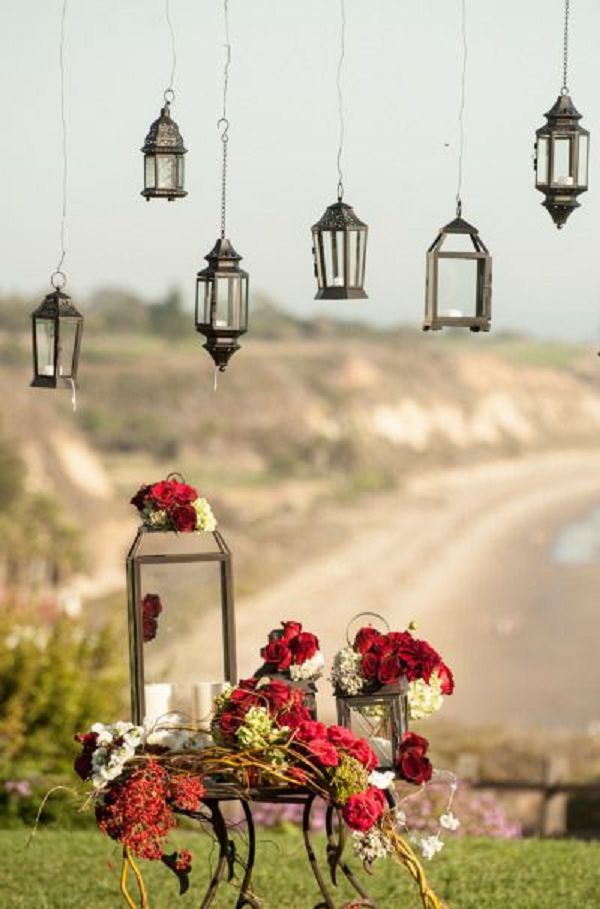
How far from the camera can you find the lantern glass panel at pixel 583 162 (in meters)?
6.80

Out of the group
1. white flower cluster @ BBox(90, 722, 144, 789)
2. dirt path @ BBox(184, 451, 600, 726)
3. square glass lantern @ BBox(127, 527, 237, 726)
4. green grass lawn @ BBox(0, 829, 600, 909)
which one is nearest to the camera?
white flower cluster @ BBox(90, 722, 144, 789)

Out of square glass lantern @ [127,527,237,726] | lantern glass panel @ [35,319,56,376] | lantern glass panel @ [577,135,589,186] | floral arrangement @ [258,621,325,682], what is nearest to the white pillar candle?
square glass lantern @ [127,527,237,726]

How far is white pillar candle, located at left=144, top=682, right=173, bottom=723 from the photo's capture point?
6535 mm

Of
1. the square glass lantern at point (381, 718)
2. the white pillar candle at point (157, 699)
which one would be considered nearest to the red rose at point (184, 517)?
the white pillar candle at point (157, 699)

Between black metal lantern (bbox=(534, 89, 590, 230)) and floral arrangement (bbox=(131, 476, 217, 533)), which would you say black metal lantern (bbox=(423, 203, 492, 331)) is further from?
floral arrangement (bbox=(131, 476, 217, 533))

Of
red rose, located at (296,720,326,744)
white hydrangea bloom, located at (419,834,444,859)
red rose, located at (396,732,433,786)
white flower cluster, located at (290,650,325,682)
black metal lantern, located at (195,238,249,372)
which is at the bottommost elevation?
white hydrangea bloom, located at (419,834,444,859)

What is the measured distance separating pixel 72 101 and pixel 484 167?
1090 centimetres

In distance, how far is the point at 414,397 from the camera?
154 feet

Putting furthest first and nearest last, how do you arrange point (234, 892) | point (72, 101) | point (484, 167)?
point (72, 101) → point (484, 167) → point (234, 892)

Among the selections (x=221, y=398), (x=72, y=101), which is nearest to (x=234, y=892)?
(x=72, y=101)

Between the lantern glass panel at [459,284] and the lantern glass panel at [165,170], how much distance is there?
1.25m

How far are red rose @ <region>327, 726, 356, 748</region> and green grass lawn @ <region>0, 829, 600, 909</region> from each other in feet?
5.51

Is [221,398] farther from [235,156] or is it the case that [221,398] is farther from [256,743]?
[256,743]

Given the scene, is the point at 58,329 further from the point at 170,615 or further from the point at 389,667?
the point at 389,667
